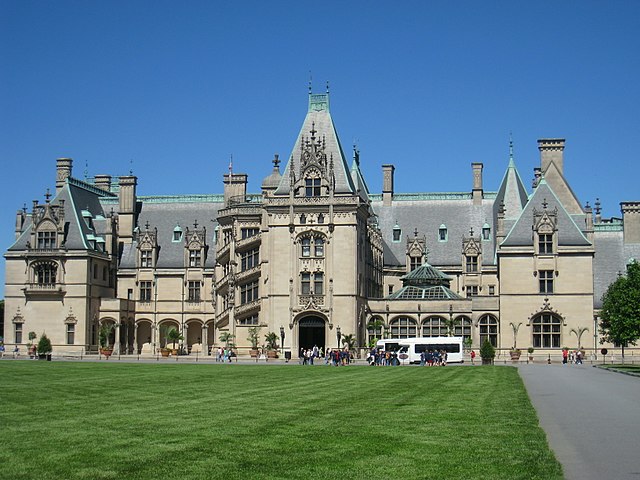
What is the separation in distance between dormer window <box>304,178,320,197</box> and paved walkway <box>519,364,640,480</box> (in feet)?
146

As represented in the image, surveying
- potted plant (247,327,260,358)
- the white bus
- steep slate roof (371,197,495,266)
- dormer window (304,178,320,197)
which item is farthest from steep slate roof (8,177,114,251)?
the white bus

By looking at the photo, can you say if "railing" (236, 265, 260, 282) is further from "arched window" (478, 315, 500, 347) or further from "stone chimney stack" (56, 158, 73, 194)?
"stone chimney stack" (56, 158, 73, 194)

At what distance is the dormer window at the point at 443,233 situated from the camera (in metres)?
97.2

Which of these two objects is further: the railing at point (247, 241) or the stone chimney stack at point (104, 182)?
the stone chimney stack at point (104, 182)

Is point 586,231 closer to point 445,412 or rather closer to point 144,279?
point 144,279

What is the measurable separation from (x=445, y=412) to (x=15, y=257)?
76.5 m

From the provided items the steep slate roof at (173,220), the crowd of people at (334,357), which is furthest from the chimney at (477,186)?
the crowd of people at (334,357)

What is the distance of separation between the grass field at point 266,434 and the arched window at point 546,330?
49858 mm

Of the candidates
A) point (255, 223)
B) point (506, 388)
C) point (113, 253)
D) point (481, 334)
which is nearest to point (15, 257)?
point (113, 253)

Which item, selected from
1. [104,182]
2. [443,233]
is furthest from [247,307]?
[104,182]

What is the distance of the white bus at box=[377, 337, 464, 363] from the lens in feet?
236

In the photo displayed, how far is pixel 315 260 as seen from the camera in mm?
80938

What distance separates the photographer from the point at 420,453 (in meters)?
16.4

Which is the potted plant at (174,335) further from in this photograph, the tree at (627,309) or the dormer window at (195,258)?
the tree at (627,309)
